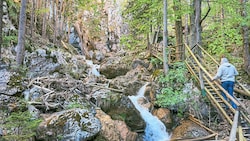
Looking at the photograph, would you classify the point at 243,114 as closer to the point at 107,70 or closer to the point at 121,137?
the point at 121,137

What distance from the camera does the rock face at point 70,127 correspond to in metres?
6.40

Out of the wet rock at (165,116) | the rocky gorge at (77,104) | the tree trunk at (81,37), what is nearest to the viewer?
the rocky gorge at (77,104)

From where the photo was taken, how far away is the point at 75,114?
702 centimetres

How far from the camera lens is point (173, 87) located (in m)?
10.4

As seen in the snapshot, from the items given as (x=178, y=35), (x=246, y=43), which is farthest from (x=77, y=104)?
(x=246, y=43)

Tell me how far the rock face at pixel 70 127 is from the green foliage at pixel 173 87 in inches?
137

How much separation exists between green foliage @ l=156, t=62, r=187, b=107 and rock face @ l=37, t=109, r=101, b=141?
3.49 meters

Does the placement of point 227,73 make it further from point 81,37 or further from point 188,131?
point 81,37

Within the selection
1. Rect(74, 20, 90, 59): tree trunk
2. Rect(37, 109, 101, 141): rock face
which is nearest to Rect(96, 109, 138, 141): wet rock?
Rect(37, 109, 101, 141): rock face

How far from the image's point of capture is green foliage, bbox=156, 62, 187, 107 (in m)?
9.54

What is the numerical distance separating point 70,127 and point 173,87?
17.4ft

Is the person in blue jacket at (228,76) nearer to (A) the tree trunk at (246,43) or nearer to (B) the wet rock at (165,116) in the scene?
(B) the wet rock at (165,116)

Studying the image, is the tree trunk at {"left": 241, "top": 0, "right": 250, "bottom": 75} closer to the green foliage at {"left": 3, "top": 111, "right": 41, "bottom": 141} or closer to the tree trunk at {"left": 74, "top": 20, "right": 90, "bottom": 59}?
the green foliage at {"left": 3, "top": 111, "right": 41, "bottom": 141}

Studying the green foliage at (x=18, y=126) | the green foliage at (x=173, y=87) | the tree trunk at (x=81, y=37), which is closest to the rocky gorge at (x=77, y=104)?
the green foliage at (x=18, y=126)
